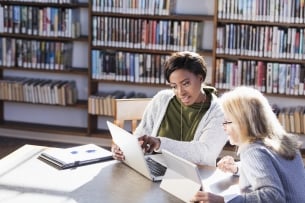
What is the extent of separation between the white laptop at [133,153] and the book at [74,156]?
0.12 metres

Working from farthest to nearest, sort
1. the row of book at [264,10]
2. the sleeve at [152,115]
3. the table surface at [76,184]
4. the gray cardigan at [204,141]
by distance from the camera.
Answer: the row of book at [264,10], the sleeve at [152,115], the gray cardigan at [204,141], the table surface at [76,184]

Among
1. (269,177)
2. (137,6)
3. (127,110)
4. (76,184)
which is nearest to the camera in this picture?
(269,177)

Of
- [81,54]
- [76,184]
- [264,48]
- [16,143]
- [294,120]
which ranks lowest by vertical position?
[16,143]

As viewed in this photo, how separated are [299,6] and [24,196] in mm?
3037

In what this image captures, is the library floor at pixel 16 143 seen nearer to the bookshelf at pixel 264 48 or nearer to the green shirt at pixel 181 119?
the bookshelf at pixel 264 48

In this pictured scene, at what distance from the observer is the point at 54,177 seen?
2334 mm

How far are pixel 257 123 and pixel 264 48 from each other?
2.70 meters

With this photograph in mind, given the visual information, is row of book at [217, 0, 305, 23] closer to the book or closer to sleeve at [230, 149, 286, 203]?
the book

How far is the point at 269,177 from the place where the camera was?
6.08 ft

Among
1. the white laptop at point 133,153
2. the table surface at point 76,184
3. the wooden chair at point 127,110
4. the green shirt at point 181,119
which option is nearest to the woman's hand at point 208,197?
the table surface at point 76,184

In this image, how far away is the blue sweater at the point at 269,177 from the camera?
1.85 metres

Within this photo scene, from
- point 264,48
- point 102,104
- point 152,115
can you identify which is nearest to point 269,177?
point 152,115

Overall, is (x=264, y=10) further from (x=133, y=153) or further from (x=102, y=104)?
(x=133, y=153)

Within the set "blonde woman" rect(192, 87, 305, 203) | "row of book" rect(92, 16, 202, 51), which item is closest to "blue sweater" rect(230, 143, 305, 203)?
"blonde woman" rect(192, 87, 305, 203)
